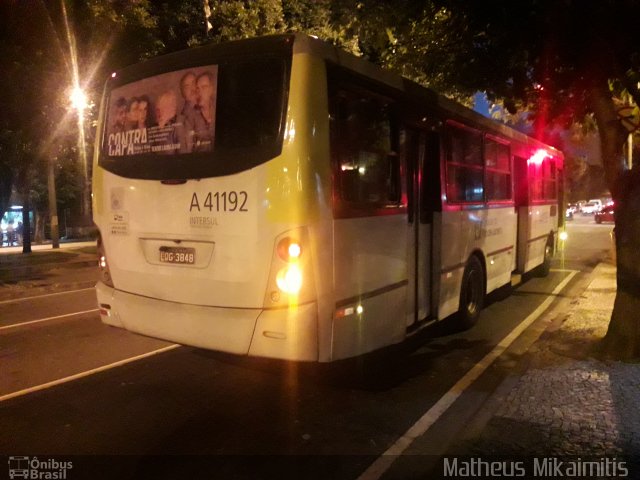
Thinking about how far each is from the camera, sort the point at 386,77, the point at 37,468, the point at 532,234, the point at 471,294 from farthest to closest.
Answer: the point at 532,234 < the point at 471,294 < the point at 386,77 < the point at 37,468

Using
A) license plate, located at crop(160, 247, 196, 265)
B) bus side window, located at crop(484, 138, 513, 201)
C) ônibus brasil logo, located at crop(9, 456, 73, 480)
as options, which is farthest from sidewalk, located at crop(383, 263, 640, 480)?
bus side window, located at crop(484, 138, 513, 201)

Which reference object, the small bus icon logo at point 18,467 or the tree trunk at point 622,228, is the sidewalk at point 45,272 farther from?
the tree trunk at point 622,228

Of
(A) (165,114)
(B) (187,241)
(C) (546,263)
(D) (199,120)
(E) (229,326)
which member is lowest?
(C) (546,263)

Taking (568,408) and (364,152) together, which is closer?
(568,408)

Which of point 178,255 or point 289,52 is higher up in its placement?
point 289,52

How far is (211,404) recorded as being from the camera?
4949 mm

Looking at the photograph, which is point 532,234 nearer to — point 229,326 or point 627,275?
point 627,275

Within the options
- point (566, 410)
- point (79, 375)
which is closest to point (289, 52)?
point (566, 410)

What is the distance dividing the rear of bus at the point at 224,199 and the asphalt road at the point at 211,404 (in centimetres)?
64

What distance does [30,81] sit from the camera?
13.5 metres

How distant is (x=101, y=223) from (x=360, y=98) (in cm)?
286

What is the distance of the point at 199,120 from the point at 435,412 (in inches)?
129

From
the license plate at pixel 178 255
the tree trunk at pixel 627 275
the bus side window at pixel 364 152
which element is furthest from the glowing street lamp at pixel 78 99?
the tree trunk at pixel 627 275

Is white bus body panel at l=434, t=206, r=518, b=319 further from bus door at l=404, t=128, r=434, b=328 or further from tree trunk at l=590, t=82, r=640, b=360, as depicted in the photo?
tree trunk at l=590, t=82, r=640, b=360
